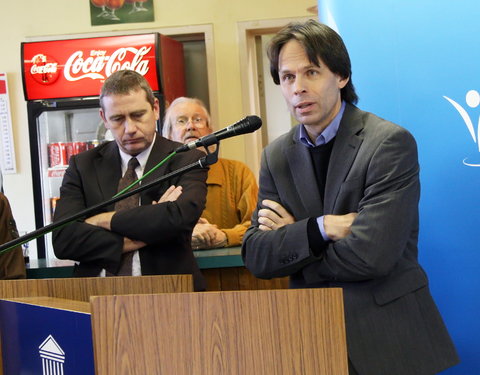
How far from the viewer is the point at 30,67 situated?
5359 mm

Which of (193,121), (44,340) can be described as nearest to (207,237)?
(193,121)

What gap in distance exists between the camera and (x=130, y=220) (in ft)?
8.30

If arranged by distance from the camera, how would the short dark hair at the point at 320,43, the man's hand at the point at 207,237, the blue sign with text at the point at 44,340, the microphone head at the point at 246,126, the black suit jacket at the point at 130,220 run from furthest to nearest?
the man's hand at the point at 207,237
the black suit jacket at the point at 130,220
the short dark hair at the point at 320,43
the microphone head at the point at 246,126
the blue sign with text at the point at 44,340

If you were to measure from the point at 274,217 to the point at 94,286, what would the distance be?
0.52m

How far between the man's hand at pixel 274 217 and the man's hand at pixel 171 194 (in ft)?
1.97

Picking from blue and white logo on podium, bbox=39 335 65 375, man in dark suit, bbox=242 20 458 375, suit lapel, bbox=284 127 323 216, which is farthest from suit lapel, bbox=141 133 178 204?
blue and white logo on podium, bbox=39 335 65 375

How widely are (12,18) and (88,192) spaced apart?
388 centimetres

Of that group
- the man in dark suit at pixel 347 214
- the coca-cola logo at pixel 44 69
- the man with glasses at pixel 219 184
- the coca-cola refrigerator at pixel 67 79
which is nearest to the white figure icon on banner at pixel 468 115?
the man in dark suit at pixel 347 214

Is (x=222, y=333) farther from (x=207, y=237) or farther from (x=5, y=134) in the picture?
(x=5, y=134)

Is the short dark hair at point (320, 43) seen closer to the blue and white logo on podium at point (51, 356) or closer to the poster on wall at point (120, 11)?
the blue and white logo on podium at point (51, 356)

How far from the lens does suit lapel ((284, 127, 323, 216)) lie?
6.59 feet

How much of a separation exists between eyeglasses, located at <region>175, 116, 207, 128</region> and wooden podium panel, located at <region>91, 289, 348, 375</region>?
7.71ft

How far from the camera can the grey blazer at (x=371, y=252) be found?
1817 millimetres

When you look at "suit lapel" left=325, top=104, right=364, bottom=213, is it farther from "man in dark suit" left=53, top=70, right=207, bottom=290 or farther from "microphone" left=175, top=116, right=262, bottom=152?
"man in dark suit" left=53, top=70, right=207, bottom=290
